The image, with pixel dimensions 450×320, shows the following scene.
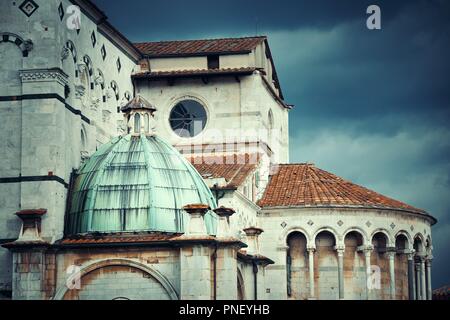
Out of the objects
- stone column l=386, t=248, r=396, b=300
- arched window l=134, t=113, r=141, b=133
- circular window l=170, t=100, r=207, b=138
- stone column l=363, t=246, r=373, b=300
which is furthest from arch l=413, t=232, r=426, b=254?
arched window l=134, t=113, r=141, b=133

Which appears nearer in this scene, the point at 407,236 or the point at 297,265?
the point at 297,265

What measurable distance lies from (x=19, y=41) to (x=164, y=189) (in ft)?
28.4

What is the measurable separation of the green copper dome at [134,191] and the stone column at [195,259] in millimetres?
2931

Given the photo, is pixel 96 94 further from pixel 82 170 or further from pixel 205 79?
pixel 205 79

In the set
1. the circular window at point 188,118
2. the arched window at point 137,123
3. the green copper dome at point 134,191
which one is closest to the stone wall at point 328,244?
the circular window at point 188,118

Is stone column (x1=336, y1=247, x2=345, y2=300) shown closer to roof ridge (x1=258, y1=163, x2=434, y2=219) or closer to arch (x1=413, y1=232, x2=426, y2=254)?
roof ridge (x1=258, y1=163, x2=434, y2=219)

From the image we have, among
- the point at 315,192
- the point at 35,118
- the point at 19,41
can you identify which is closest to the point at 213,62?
the point at 315,192

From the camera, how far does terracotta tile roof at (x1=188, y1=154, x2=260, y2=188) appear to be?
63903 millimetres

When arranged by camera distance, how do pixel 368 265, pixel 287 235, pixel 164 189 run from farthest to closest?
pixel 287 235 → pixel 368 265 → pixel 164 189

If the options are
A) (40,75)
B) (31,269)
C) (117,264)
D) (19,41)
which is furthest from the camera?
(19,41)

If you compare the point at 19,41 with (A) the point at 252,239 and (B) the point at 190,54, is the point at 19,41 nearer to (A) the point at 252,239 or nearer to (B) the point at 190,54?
(A) the point at 252,239

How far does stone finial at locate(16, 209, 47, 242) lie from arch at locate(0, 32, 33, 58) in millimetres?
6832

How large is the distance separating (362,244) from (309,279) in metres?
3.34

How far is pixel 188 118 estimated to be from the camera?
7106cm
